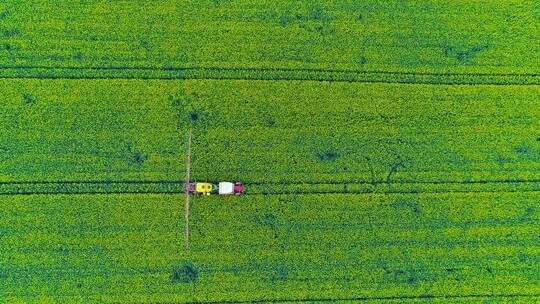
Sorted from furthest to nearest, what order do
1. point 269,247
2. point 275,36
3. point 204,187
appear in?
1. point 275,36
2. point 269,247
3. point 204,187

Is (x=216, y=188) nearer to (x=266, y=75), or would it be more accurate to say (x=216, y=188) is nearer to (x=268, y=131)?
(x=268, y=131)

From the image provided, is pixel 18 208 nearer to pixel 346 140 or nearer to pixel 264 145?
pixel 264 145

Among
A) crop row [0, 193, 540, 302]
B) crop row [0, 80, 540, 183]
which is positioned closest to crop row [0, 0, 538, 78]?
crop row [0, 80, 540, 183]

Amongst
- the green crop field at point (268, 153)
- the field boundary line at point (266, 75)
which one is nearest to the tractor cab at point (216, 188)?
the green crop field at point (268, 153)

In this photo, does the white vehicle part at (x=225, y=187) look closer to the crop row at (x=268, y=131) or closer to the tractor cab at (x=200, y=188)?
the tractor cab at (x=200, y=188)

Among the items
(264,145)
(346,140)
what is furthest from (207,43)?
(346,140)

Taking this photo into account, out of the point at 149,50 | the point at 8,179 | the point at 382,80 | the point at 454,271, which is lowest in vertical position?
the point at 454,271

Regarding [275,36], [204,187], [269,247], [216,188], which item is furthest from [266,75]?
[269,247]

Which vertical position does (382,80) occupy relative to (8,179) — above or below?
above
